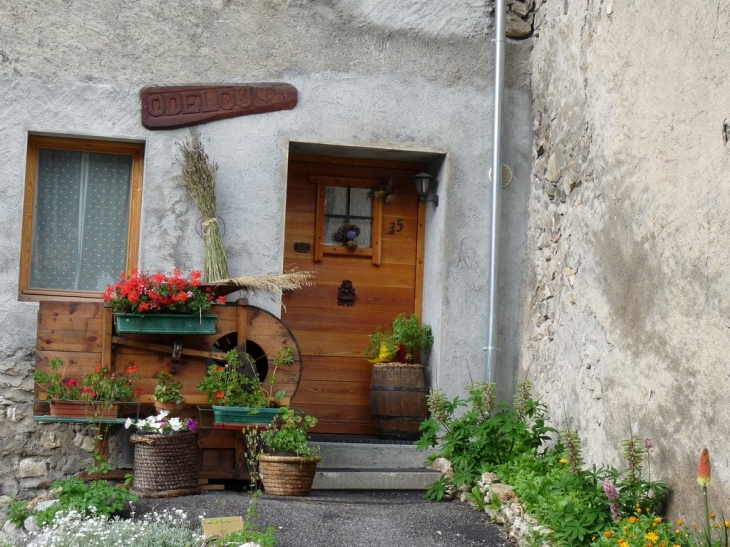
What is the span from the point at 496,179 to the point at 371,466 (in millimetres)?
2277

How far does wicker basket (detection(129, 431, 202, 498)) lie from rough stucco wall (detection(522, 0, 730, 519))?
248 centimetres

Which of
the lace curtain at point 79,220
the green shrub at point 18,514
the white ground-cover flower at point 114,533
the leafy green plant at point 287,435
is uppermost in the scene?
the lace curtain at point 79,220

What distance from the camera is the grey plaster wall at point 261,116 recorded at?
21.9 feet

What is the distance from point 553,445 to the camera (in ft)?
21.5

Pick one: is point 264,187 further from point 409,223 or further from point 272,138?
point 409,223

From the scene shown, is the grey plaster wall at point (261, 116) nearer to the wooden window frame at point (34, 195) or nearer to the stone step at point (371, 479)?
the wooden window frame at point (34, 195)

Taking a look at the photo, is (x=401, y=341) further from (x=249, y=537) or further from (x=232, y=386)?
(x=249, y=537)

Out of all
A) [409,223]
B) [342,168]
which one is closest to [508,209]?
[409,223]

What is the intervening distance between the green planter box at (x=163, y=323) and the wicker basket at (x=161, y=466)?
0.65 m

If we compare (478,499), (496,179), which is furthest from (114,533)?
(496,179)

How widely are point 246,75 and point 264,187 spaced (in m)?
0.83

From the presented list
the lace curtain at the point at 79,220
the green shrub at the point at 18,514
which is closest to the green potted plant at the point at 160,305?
the lace curtain at the point at 79,220

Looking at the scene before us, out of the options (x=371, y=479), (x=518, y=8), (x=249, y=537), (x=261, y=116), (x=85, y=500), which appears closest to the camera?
(x=249, y=537)

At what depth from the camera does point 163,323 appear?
20.4ft
